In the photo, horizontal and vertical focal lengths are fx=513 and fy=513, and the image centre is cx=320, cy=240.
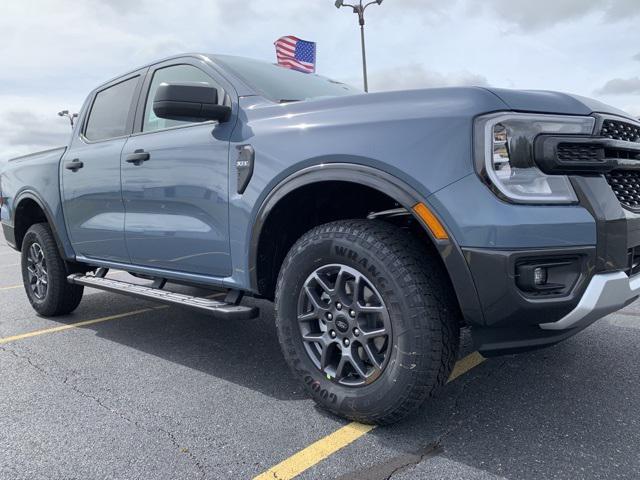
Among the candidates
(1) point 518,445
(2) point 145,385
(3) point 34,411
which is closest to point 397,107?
(1) point 518,445

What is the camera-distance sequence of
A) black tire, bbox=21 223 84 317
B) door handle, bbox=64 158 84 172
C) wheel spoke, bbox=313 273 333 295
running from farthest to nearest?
black tire, bbox=21 223 84 317 < door handle, bbox=64 158 84 172 < wheel spoke, bbox=313 273 333 295

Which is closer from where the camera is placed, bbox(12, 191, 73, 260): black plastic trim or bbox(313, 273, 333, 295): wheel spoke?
bbox(313, 273, 333, 295): wheel spoke

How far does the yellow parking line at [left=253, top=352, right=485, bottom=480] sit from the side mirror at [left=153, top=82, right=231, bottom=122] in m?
1.71

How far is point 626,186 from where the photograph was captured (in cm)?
217

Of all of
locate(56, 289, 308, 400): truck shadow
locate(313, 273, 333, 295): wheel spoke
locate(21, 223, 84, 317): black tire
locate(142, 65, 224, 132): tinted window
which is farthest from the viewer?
locate(21, 223, 84, 317): black tire

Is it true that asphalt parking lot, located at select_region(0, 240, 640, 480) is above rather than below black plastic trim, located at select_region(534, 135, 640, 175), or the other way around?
below

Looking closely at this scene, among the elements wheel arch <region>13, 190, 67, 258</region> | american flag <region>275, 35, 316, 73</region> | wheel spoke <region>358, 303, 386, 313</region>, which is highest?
american flag <region>275, 35, 316, 73</region>

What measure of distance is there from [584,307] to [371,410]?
950 mm

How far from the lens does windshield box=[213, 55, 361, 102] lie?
299 centimetres

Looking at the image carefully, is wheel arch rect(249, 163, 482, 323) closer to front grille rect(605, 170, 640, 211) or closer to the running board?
the running board

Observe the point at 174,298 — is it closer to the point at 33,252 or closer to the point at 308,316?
the point at 308,316

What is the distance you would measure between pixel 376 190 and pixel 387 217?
311 mm

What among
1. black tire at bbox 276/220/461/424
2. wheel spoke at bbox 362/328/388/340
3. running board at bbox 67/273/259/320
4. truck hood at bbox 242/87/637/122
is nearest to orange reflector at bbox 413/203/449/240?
black tire at bbox 276/220/461/424

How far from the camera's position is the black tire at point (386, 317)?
206 centimetres
